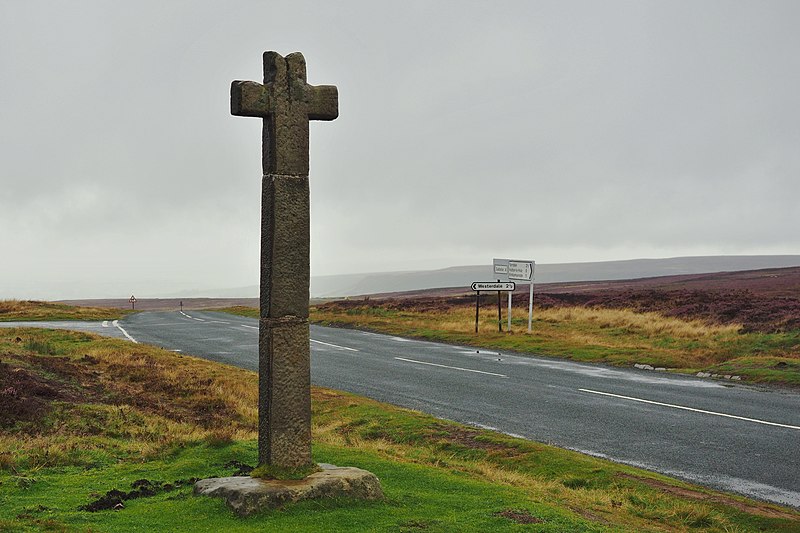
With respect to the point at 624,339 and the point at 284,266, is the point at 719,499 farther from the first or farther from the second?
the point at 624,339

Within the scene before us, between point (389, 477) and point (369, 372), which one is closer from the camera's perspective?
point (389, 477)

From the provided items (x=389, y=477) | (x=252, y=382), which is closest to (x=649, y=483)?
(x=389, y=477)

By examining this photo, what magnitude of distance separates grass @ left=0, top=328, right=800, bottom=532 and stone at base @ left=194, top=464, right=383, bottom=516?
0.12 metres

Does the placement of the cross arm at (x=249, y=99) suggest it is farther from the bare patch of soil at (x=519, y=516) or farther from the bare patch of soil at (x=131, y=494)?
the bare patch of soil at (x=519, y=516)

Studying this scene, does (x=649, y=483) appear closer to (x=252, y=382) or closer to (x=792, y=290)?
(x=252, y=382)

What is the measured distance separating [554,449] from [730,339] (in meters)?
19.3

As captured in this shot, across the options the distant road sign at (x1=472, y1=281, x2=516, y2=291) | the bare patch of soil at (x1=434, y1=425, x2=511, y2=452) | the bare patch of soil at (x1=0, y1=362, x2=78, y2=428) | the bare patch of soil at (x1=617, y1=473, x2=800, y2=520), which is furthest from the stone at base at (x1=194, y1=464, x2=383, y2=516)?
the distant road sign at (x1=472, y1=281, x2=516, y2=291)

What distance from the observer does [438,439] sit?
12656 millimetres

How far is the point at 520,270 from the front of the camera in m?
35.3

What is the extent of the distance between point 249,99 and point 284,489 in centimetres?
378

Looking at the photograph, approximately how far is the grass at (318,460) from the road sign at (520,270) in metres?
19.8

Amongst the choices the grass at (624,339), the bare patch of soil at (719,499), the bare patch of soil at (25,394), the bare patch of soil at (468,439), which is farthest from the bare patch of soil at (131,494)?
the grass at (624,339)

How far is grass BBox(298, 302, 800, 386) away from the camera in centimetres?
2323

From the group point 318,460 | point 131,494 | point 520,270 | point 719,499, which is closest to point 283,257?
point 131,494
